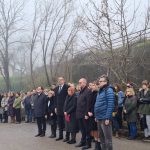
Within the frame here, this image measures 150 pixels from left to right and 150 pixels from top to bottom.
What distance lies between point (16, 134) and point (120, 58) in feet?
17.4

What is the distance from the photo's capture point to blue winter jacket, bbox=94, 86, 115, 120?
32.0 ft

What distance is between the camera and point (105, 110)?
9.86 m

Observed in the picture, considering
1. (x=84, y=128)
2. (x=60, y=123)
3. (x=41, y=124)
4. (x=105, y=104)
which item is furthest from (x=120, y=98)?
(x=105, y=104)

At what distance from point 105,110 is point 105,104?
15 centimetres

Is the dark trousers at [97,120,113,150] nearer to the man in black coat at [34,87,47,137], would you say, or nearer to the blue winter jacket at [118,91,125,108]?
the blue winter jacket at [118,91,125,108]

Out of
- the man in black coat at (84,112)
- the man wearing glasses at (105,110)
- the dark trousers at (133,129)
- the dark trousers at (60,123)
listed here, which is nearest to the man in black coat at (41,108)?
the dark trousers at (60,123)

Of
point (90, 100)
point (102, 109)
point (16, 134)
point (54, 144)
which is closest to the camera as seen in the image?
point (102, 109)

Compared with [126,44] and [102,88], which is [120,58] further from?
[102,88]

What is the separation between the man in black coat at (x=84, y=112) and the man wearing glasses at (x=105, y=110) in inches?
63.8

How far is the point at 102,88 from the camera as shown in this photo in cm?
1002

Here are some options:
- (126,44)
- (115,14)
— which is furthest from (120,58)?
(115,14)

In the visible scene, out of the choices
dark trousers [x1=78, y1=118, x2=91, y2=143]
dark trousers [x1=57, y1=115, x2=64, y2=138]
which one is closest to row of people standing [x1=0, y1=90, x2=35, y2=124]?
dark trousers [x1=57, y1=115, x2=64, y2=138]

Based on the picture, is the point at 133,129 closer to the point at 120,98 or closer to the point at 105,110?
the point at 120,98

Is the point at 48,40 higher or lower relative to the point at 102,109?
higher
